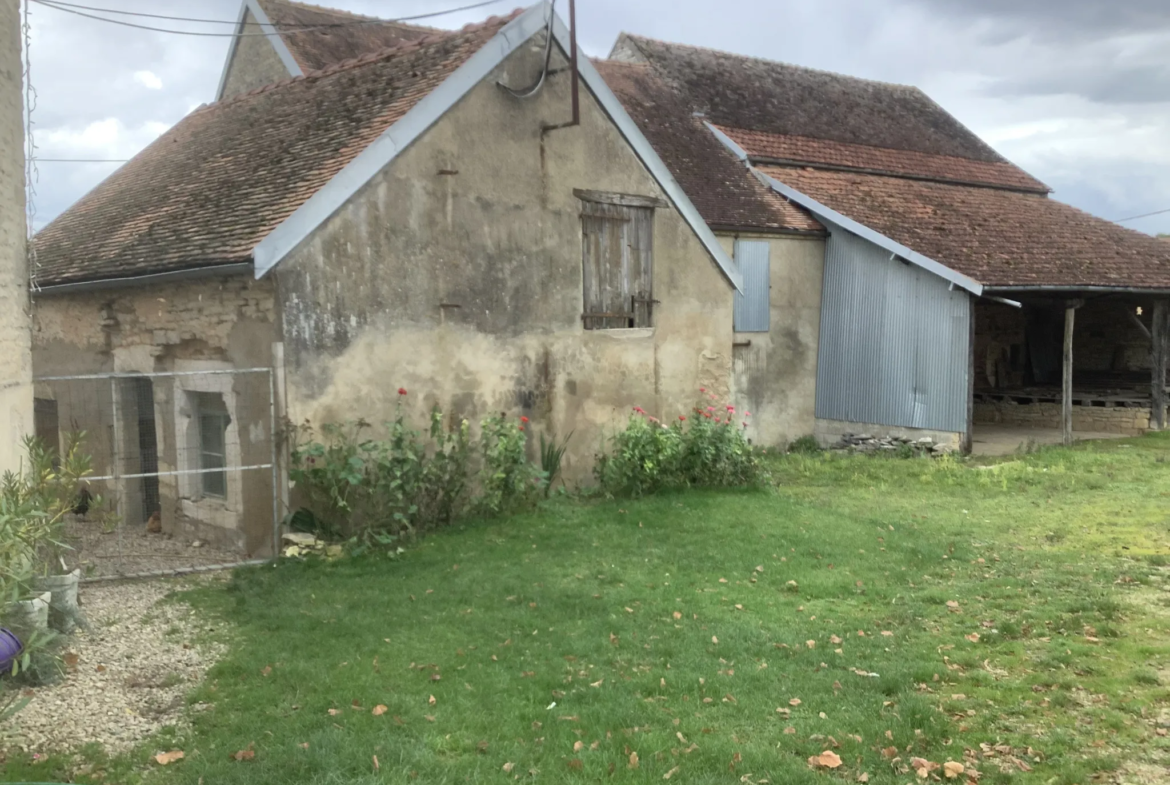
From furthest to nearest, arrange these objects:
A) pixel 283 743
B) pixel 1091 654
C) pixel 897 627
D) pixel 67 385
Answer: pixel 67 385 < pixel 897 627 < pixel 1091 654 < pixel 283 743

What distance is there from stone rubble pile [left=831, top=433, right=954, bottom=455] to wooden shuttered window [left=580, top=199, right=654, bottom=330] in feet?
19.5

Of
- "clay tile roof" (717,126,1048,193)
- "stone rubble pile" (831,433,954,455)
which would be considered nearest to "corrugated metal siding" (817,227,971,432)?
"stone rubble pile" (831,433,954,455)

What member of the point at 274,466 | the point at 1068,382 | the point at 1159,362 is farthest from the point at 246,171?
the point at 1159,362

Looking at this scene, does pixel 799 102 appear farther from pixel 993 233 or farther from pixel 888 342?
pixel 888 342

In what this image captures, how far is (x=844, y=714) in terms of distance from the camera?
5.26 meters

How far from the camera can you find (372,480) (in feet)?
30.6

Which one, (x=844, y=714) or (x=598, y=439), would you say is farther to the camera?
(x=598, y=439)

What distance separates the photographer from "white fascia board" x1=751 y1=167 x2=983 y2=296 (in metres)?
14.8

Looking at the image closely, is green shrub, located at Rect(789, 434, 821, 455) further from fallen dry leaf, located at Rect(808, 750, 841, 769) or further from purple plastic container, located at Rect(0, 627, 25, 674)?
purple plastic container, located at Rect(0, 627, 25, 674)

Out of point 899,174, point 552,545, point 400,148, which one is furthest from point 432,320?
point 899,174

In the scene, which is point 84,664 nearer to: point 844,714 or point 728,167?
point 844,714

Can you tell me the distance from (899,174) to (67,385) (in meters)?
16.1

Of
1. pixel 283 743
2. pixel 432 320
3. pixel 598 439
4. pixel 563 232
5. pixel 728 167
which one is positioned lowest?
pixel 283 743

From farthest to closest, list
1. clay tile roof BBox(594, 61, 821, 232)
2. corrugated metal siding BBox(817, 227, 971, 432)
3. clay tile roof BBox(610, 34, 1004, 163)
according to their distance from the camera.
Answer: clay tile roof BBox(610, 34, 1004, 163) → clay tile roof BBox(594, 61, 821, 232) → corrugated metal siding BBox(817, 227, 971, 432)
